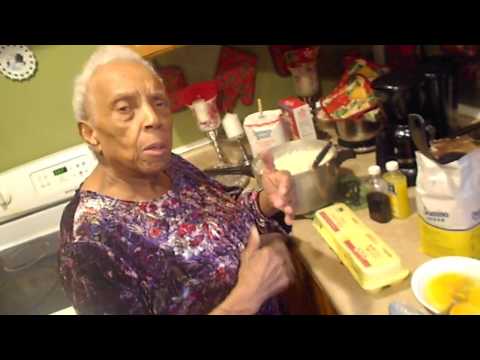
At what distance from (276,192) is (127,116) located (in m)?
0.32

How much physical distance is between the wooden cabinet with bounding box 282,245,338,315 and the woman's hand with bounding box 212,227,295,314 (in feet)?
0.17

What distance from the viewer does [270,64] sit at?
4.84ft

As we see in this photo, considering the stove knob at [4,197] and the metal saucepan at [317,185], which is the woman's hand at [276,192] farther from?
the stove knob at [4,197]

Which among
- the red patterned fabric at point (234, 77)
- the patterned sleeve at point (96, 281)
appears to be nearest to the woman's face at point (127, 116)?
the patterned sleeve at point (96, 281)

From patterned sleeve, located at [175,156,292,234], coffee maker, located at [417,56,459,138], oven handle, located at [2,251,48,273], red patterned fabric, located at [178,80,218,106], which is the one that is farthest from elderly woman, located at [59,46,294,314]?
red patterned fabric, located at [178,80,218,106]

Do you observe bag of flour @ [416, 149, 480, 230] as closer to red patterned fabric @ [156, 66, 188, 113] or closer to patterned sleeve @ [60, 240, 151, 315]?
patterned sleeve @ [60, 240, 151, 315]

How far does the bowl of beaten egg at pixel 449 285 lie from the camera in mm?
633

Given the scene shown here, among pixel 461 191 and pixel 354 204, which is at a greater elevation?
pixel 461 191

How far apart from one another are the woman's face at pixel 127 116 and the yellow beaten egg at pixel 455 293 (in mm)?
500
